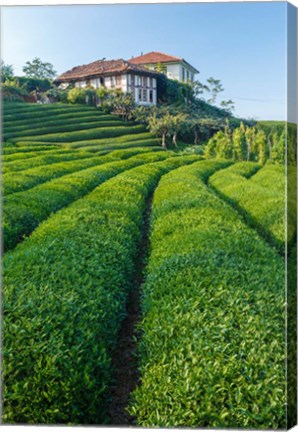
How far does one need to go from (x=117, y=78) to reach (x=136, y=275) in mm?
1888

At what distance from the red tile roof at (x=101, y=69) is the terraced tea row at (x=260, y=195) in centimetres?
124

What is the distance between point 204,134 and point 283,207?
110 cm

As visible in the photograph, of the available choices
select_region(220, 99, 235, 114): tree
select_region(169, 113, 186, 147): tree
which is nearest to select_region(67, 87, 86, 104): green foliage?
select_region(169, 113, 186, 147): tree

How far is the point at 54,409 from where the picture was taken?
3219mm

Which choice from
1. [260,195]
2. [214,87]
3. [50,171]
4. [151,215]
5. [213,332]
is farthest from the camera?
[151,215]

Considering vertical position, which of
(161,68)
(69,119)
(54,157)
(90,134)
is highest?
(161,68)

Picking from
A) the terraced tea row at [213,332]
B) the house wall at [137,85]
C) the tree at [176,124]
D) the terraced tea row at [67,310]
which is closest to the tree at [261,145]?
the terraced tea row at [213,332]

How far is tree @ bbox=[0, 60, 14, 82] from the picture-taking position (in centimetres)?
418

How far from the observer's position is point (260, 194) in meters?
4.25

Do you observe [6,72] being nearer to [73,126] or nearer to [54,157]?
[73,126]

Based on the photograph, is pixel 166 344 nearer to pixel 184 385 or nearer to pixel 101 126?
pixel 184 385

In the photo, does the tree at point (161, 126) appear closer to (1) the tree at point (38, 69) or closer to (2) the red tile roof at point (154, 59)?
(2) the red tile roof at point (154, 59)

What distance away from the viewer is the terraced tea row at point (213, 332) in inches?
121

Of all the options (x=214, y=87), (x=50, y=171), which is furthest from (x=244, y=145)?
(x=50, y=171)
